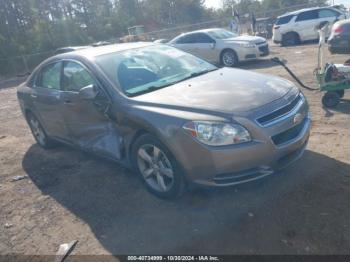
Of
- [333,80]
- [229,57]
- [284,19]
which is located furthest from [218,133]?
[284,19]

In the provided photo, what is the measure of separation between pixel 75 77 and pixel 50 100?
2.52 feet

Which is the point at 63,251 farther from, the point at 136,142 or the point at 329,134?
the point at 329,134

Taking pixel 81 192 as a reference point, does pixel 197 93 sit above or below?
above

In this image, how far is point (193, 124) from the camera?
131 inches

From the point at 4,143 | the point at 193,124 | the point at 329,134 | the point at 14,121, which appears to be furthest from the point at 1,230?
the point at 14,121

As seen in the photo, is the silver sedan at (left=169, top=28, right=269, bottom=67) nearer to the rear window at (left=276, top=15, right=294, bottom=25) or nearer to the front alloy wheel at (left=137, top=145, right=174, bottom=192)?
the rear window at (left=276, top=15, right=294, bottom=25)

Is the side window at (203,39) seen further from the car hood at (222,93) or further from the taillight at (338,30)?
the car hood at (222,93)

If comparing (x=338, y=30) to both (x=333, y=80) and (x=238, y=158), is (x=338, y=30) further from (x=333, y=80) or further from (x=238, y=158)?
(x=238, y=158)

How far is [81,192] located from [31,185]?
0.99 metres

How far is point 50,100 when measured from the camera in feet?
17.3

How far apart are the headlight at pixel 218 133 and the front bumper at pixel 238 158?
49 mm

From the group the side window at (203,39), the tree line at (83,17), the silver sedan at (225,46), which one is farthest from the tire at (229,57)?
the tree line at (83,17)

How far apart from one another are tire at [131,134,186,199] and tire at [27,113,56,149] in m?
2.72

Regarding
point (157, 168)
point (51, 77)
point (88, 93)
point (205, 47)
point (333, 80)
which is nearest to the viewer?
point (157, 168)
